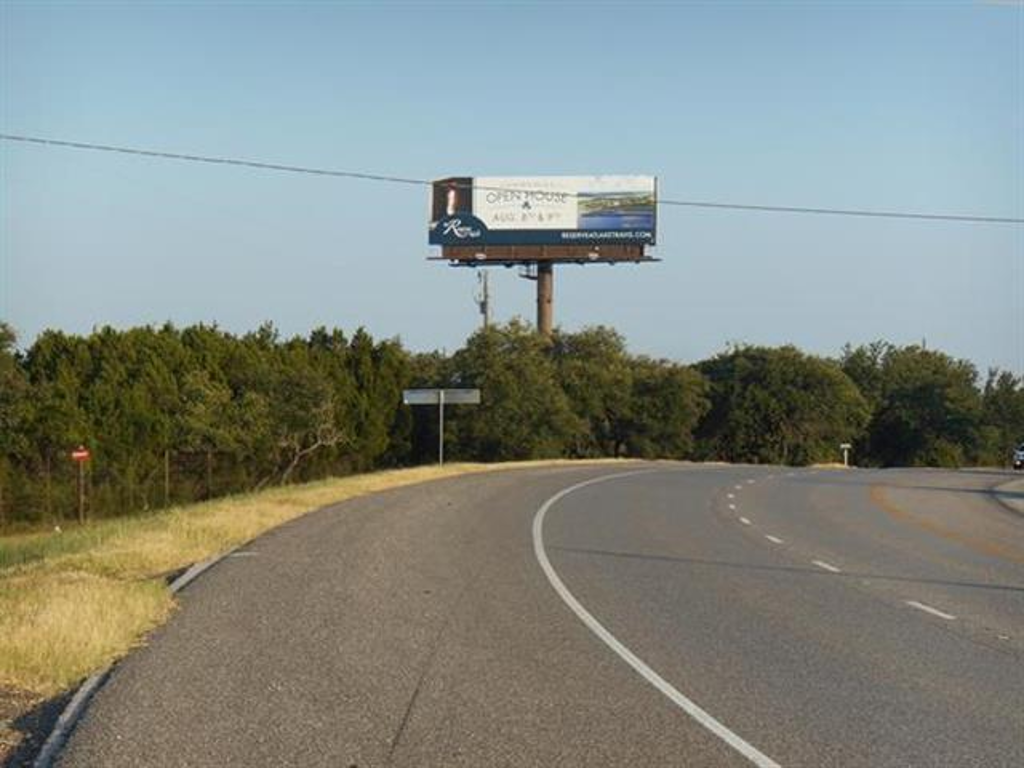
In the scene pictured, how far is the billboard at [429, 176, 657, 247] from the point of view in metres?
74.7

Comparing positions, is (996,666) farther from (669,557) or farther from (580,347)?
(580,347)

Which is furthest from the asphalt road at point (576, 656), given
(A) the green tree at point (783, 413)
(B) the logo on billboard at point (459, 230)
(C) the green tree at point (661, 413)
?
(A) the green tree at point (783, 413)

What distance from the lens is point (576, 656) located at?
9672mm

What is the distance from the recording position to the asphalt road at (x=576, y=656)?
22.9ft

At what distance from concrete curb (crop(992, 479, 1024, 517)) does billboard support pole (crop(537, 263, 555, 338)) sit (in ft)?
131

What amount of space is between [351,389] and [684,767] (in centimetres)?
6140

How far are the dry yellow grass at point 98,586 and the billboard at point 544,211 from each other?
2058 inches

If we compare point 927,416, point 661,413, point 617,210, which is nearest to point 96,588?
point 617,210

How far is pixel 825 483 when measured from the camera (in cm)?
3897

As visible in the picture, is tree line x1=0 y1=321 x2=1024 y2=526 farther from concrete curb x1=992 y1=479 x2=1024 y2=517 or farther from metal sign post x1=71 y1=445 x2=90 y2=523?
concrete curb x1=992 y1=479 x2=1024 y2=517

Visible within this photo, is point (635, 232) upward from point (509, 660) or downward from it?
upward

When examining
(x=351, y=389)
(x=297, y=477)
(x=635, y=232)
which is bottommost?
(x=297, y=477)

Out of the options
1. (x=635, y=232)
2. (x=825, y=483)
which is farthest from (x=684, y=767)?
(x=635, y=232)

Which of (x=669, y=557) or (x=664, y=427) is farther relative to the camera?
(x=664, y=427)
